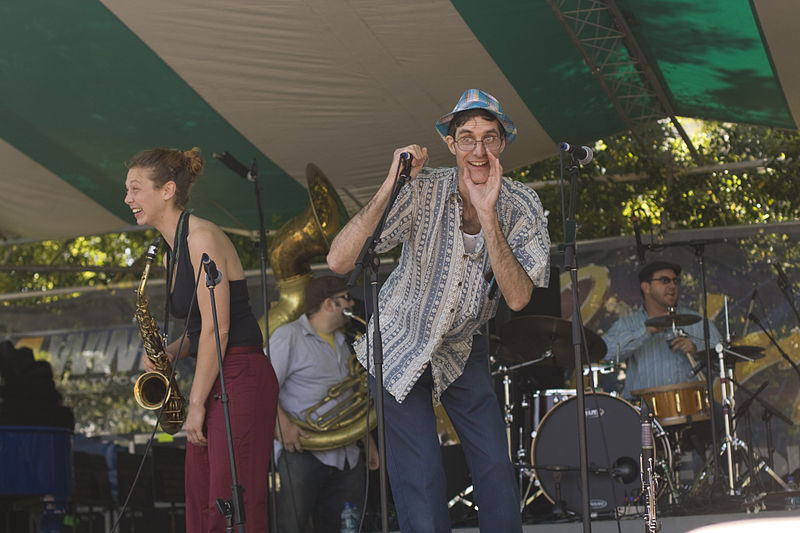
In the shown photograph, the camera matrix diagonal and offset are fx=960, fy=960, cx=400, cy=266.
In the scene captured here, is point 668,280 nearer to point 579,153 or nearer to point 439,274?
point 579,153

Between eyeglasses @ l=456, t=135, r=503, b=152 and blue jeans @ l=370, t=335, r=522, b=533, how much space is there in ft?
2.66

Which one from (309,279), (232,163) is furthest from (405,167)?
(309,279)

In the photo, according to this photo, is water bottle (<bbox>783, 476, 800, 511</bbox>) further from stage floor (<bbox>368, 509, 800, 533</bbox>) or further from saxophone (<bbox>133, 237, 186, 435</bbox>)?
saxophone (<bbox>133, 237, 186, 435</bbox>)

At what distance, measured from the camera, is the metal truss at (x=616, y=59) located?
561cm

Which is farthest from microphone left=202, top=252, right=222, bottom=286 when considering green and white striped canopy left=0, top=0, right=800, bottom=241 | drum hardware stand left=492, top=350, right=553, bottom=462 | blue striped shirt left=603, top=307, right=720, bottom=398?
blue striped shirt left=603, top=307, right=720, bottom=398

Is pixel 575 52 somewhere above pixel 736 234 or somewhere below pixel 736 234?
above

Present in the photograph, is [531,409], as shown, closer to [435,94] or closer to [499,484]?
[435,94]

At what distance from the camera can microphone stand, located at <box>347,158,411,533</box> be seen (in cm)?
318

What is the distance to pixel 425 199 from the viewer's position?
11.5ft

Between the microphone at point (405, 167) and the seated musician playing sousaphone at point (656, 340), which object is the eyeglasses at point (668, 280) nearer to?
the seated musician playing sousaphone at point (656, 340)

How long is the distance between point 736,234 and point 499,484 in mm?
4869

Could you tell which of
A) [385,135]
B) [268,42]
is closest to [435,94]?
[385,135]

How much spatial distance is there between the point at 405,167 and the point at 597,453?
12.6 feet

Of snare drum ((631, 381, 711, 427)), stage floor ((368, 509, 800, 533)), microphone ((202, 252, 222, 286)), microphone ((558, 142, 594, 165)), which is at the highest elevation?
microphone ((558, 142, 594, 165))
